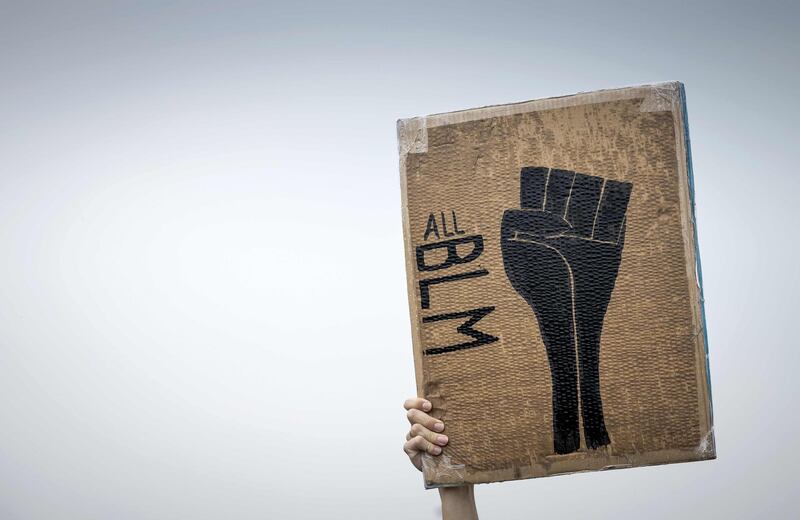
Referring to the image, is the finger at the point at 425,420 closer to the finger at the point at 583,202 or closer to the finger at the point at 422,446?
the finger at the point at 422,446

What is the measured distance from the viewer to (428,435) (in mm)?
1004

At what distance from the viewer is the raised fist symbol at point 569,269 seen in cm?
98

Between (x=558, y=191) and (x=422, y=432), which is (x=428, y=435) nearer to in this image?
(x=422, y=432)

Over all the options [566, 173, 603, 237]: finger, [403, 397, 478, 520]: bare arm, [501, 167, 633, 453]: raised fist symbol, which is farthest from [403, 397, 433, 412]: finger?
[566, 173, 603, 237]: finger

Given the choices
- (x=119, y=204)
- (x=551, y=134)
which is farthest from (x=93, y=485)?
(x=551, y=134)

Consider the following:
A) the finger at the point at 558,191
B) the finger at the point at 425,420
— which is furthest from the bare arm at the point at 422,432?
the finger at the point at 558,191

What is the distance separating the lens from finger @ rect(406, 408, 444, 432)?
3.28 feet

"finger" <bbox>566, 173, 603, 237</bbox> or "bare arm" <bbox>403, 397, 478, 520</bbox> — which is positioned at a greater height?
"finger" <bbox>566, 173, 603, 237</bbox>

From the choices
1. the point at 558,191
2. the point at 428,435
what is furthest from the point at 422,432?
the point at 558,191

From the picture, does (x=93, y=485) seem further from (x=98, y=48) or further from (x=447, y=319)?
(x=447, y=319)

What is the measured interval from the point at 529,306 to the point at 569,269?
7cm

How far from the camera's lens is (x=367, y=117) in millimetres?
2414

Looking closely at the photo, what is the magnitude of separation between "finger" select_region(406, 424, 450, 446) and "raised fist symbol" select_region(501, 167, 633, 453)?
5.6 inches

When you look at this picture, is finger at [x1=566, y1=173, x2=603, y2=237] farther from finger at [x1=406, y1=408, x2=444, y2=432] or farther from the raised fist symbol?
finger at [x1=406, y1=408, x2=444, y2=432]
